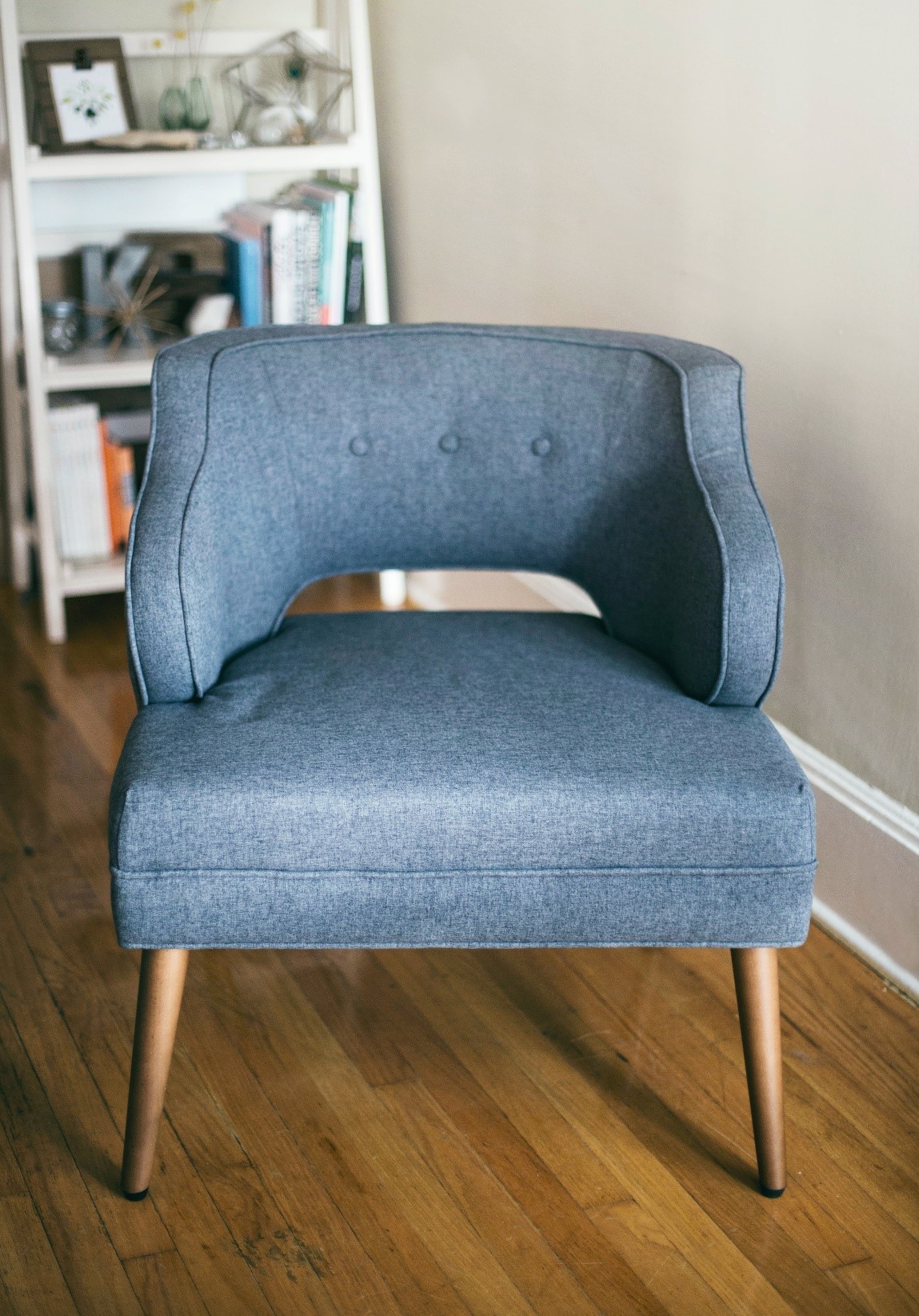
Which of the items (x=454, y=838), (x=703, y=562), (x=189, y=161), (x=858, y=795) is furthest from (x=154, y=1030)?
(x=189, y=161)

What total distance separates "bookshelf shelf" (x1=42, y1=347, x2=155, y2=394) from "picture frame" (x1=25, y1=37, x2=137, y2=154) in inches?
15.8

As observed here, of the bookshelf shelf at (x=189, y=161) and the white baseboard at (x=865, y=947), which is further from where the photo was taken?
the bookshelf shelf at (x=189, y=161)

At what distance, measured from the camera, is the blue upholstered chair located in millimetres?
1269

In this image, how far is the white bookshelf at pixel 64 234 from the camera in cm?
257

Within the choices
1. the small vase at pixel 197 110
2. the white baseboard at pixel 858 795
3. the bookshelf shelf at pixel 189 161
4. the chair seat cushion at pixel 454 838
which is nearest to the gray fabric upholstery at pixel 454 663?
the chair seat cushion at pixel 454 838

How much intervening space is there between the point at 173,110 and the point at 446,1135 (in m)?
2.17

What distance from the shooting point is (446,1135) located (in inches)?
57.8

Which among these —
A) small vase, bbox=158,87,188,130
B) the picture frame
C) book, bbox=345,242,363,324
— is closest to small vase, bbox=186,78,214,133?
small vase, bbox=158,87,188,130

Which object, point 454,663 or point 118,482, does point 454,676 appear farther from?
point 118,482

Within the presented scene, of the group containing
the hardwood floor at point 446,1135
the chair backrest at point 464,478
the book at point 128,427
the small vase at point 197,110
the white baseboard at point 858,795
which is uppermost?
the small vase at point 197,110

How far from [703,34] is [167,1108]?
4.98 ft

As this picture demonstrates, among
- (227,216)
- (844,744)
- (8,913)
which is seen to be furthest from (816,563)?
(227,216)

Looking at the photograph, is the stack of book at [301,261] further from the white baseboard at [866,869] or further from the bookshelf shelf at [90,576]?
the white baseboard at [866,869]

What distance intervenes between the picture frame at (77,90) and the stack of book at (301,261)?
0.33 meters
